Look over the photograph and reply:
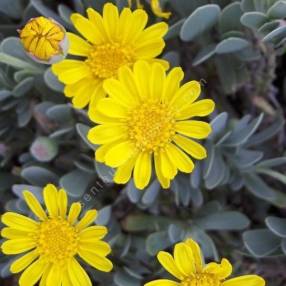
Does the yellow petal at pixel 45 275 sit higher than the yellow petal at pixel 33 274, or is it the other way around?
the yellow petal at pixel 33 274

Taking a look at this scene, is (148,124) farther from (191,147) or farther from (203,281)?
(203,281)

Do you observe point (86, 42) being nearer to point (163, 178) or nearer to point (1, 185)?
point (163, 178)

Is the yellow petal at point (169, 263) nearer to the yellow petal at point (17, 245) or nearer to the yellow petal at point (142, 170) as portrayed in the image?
the yellow petal at point (142, 170)

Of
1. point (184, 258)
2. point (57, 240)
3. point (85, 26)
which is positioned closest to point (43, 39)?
point (85, 26)

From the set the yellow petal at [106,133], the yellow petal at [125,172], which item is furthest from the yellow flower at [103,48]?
the yellow petal at [125,172]

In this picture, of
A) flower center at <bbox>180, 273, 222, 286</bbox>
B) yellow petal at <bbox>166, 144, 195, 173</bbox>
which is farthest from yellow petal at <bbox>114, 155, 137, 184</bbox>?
flower center at <bbox>180, 273, 222, 286</bbox>

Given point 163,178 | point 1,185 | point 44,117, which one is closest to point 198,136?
point 163,178

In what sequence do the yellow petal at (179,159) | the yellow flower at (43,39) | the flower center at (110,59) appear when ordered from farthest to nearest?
1. the flower center at (110,59)
2. the yellow petal at (179,159)
3. the yellow flower at (43,39)
